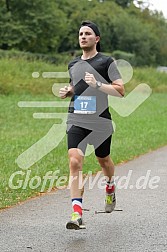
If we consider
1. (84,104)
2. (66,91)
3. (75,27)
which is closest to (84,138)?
(84,104)

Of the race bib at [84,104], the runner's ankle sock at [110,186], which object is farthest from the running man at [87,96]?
the runner's ankle sock at [110,186]

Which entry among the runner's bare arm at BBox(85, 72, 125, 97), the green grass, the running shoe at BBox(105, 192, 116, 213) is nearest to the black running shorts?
the runner's bare arm at BBox(85, 72, 125, 97)

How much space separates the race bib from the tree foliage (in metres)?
54.8

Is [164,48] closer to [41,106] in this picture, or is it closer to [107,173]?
[41,106]

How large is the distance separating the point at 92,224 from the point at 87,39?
1938 millimetres

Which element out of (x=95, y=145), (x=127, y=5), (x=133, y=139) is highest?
(x=127, y=5)

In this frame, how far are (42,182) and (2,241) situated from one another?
3.93 meters

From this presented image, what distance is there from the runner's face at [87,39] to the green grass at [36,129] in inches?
95.9

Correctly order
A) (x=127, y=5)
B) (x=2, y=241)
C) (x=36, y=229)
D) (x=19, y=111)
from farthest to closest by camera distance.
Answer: (x=127, y=5) → (x=19, y=111) → (x=36, y=229) → (x=2, y=241)

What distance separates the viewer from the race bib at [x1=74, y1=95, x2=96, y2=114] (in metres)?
6.61

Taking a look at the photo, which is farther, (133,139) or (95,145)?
(133,139)

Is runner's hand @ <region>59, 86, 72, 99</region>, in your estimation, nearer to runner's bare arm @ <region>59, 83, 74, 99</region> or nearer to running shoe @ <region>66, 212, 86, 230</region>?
runner's bare arm @ <region>59, 83, 74, 99</region>

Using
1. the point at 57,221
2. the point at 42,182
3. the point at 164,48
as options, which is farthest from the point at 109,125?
the point at 164,48

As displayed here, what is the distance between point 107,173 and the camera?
24.0 feet
